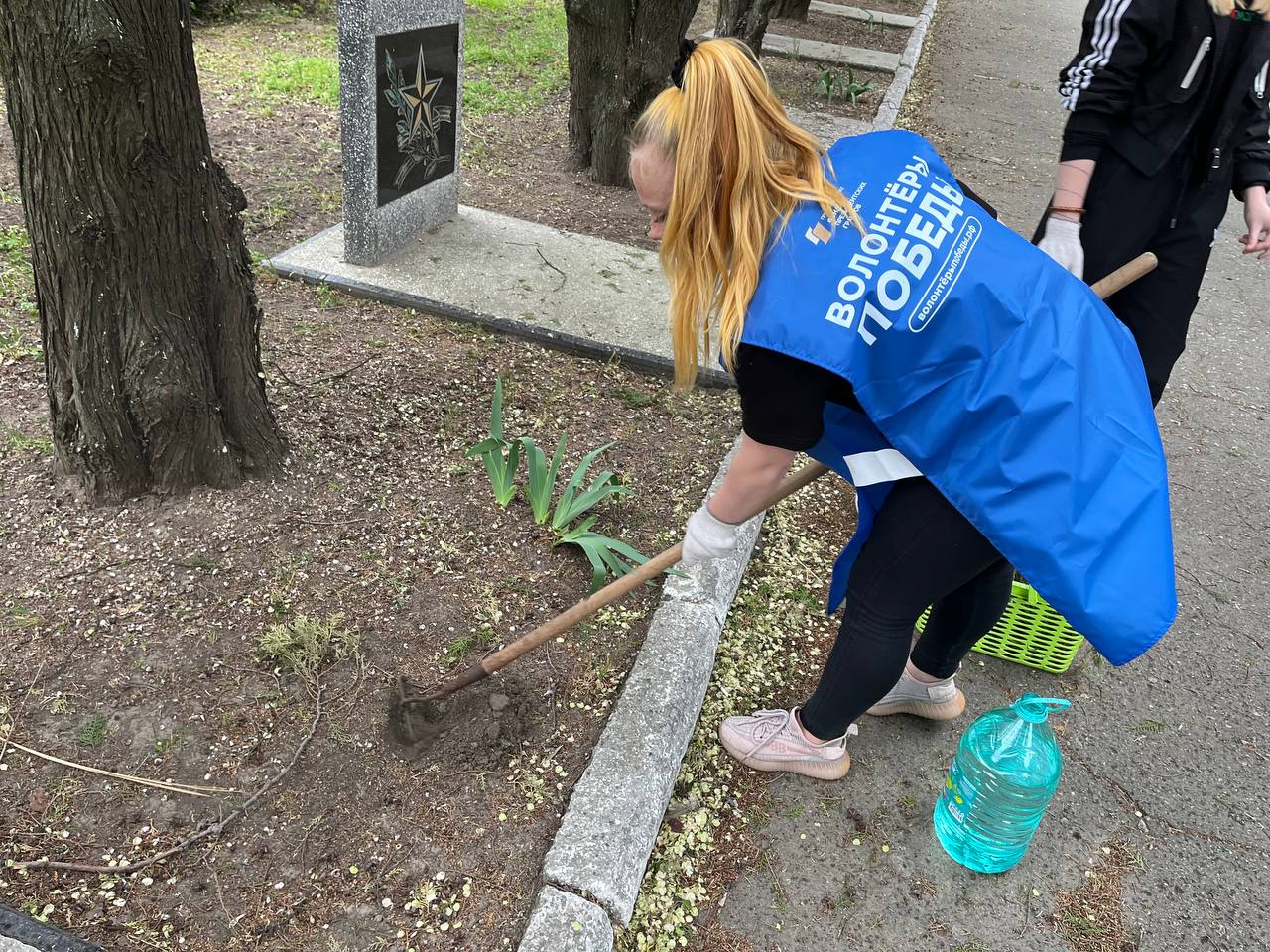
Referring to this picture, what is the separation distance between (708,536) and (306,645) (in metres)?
1.08

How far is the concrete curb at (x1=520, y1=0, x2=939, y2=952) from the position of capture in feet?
6.05

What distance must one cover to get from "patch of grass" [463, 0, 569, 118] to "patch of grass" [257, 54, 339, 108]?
0.99 metres

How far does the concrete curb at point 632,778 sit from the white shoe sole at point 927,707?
53cm

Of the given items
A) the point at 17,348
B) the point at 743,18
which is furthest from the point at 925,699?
the point at 743,18

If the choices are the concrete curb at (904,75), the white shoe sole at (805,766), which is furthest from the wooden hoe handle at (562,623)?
the concrete curb at (904,75)

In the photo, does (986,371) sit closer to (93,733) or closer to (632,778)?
(632,778)

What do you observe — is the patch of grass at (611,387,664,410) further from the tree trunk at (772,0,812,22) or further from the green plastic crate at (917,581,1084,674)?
the tree trunk at (772,0,812,22)

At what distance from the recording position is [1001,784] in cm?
209

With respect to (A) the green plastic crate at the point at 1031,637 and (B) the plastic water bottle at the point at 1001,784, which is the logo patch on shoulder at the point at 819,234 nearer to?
(B) the plastic water bottle at the point at 1001,784

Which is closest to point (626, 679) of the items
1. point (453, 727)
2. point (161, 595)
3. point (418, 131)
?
point (453, 727)

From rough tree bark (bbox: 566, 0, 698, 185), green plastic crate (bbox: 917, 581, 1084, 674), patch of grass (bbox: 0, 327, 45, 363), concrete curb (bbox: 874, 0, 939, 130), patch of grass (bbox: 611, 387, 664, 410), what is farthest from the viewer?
concrete curb (bbox: 874, 0, 939, 130)

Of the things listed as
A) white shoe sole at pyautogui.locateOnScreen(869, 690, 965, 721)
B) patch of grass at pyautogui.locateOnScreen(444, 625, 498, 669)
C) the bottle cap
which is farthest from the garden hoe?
white shoe sole at pyautogui.locateOnScreen(869, 690, 965, 721)

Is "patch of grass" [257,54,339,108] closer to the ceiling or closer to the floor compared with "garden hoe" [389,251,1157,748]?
closer to the ceiling

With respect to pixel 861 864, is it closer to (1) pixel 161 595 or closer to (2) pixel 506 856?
(2) pixel 506 856
